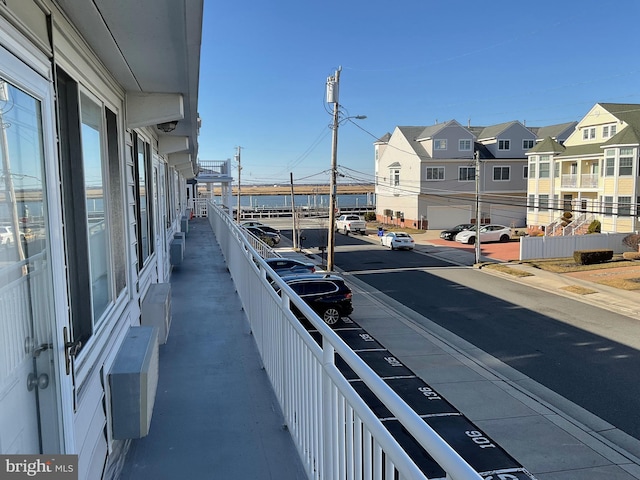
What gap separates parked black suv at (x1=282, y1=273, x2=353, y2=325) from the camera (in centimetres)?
1605

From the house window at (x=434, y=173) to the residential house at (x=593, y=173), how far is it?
7.80 meters

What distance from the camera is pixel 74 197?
2.92 meters

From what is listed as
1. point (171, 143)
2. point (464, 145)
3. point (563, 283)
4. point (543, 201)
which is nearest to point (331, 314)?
point (171, 143)

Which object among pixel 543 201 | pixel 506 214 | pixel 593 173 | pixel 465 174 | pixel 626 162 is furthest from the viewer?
pixel 506 214

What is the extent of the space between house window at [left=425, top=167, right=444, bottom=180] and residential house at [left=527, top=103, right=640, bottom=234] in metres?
7.80

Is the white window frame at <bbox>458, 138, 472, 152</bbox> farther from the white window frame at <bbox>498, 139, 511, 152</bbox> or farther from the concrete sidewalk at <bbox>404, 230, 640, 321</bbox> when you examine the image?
the concrete sidewalk at <bbox>404, 230, 640, 321</bbox>

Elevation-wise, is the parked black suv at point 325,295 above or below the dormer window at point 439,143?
below

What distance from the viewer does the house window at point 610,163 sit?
33750mm

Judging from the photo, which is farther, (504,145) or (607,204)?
(504,145)

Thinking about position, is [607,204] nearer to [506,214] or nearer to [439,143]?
[506,214]

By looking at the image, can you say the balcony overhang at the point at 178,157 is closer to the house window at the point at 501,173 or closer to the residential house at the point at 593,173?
the residential house at the point at 593,173

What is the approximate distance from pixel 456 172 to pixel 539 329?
32683 millimetres

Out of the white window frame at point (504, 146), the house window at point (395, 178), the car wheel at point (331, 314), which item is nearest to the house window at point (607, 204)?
the white window frame at point (504, 146)

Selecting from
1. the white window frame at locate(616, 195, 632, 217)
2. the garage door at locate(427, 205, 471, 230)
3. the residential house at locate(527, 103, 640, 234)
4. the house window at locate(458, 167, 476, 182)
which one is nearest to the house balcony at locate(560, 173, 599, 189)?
the residential house at locate(527, 103, 640, 234)
